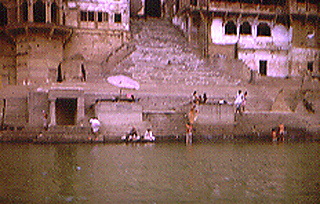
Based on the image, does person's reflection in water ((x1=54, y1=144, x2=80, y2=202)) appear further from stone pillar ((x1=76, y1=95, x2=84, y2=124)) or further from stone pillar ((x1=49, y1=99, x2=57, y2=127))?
stone pillar ((x1=76, y1=95, x2=84, y2=124))

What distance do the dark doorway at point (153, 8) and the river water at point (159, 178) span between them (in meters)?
28.7

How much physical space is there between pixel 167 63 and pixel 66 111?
9049 millimetres

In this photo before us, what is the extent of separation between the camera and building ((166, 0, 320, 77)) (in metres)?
32.8

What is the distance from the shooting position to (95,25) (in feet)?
103

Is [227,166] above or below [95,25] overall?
below

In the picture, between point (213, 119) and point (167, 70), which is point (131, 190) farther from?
point (167, 70)

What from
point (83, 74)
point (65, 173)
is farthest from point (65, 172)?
point (83, 74)

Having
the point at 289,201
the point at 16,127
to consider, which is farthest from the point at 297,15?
the point at 289,201

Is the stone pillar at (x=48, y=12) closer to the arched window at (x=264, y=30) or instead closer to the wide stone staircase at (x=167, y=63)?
the wide stone staircase at (x=167, y=63)

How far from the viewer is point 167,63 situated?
28.1 metres

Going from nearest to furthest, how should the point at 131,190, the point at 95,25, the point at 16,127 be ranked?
the point at 131,190, the point at 16,127, the point at 95,25

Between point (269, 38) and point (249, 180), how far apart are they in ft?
92.8

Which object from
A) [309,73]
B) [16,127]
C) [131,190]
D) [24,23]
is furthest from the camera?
[309,73]

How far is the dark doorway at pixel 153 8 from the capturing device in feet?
129
